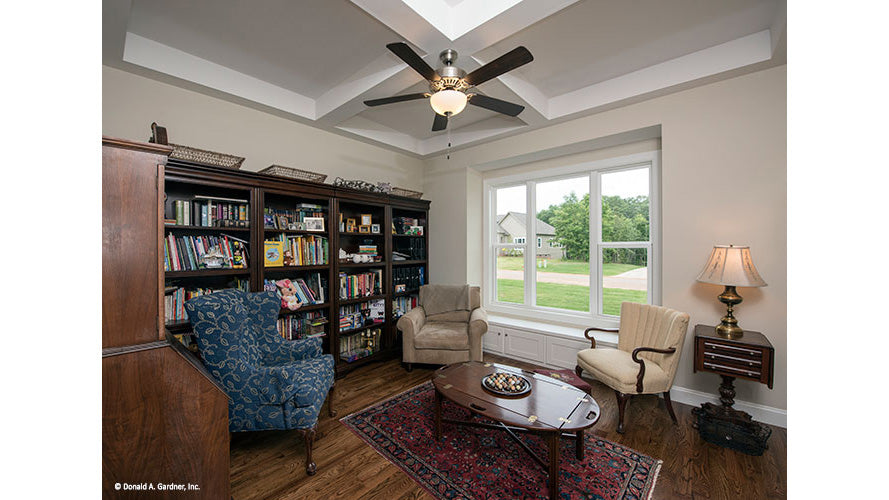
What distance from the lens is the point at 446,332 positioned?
3346 millimetres

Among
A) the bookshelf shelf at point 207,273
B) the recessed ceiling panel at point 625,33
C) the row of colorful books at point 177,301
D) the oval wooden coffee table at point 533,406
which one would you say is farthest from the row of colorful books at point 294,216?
the recessed ceiling panel at point 625,33

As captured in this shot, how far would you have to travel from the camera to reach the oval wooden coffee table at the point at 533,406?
1.63 meters

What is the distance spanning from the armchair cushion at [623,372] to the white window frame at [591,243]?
0.98 meters

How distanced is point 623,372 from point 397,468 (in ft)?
5.76

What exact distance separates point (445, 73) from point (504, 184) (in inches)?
99.1

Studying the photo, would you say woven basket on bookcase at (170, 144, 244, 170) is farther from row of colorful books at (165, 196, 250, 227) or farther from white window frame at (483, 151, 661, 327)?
white window frame at (483, 151, 661, 327)

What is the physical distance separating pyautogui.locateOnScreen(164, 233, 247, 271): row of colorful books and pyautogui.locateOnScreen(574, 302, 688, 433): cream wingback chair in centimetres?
310

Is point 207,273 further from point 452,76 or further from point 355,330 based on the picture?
point 452,76

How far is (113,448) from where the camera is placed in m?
1.10

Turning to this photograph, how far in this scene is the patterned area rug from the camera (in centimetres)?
171

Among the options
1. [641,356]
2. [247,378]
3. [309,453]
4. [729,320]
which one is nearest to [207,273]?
[247,378]

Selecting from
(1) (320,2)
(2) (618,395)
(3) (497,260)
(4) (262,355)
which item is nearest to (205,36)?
(1) (320,2)

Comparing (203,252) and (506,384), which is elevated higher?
(203,252)

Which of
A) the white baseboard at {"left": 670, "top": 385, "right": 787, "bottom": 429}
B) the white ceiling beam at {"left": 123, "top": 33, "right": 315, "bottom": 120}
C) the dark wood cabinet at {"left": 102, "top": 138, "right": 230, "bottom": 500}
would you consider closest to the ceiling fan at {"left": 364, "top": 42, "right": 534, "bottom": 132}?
the dark wood cabinet at {"left": 102, "top": 138, "right": 230, "bottom": 500}
